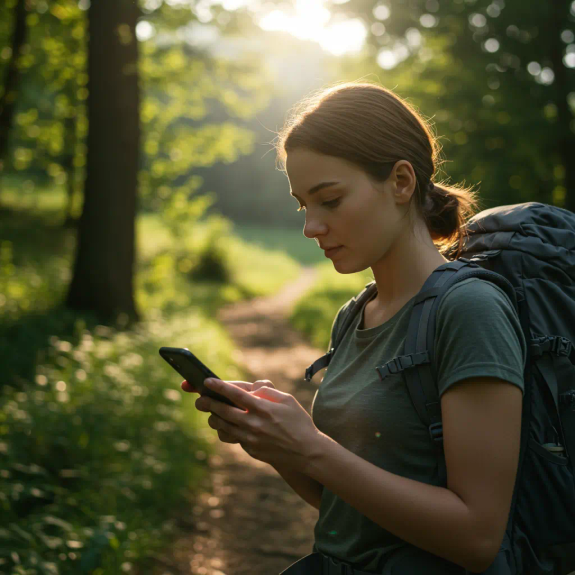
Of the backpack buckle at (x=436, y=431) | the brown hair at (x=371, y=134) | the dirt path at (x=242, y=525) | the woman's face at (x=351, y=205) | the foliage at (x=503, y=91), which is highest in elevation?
the foliage at (x=503, y=91)

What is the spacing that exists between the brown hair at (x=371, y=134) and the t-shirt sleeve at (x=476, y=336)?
412 millimetres

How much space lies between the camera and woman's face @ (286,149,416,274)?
1.62m

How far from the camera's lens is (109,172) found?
8.52 m

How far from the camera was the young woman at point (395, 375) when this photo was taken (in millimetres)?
1327

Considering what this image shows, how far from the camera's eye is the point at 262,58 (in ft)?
40.4

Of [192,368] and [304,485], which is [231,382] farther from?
[304,485]

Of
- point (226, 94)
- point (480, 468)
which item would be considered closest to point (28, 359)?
point (480, 468)

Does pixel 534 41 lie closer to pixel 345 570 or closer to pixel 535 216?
pixel 535 216

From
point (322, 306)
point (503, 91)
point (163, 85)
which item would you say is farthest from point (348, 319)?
point (322, 306)

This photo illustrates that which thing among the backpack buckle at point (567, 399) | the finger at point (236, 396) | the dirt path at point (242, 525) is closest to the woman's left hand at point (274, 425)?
the finger at point (236, 396)

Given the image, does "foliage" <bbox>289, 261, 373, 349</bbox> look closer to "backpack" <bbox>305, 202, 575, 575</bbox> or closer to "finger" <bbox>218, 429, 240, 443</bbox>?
"backpack" <bbox>305, 202, 575, 575</bbox>

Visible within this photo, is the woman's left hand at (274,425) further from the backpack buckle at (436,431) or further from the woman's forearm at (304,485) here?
the woman's forearm at (304,485)

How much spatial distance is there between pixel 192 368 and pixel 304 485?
0.60m

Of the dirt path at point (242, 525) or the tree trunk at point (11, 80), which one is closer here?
the dirt path at point (242, 525)
